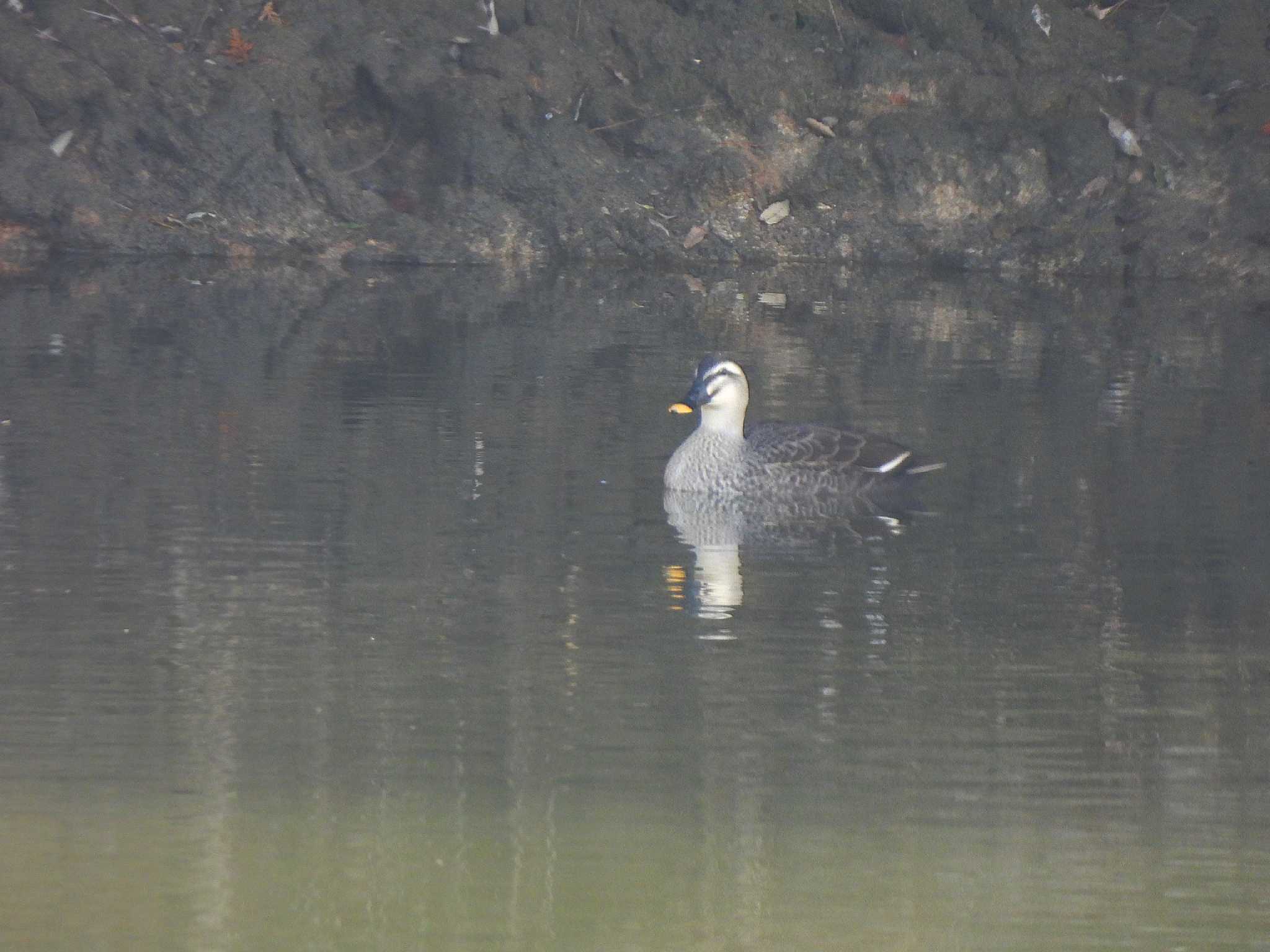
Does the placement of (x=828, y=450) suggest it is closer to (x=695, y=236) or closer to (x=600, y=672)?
(x=600, y=672)

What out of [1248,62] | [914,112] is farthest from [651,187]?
[1248,62]

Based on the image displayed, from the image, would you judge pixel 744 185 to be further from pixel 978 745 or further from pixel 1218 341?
pixel 978 745

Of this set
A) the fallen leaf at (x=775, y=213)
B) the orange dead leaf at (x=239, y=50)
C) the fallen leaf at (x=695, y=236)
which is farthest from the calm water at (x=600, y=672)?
the fallen leaf at (x=775, y=213)

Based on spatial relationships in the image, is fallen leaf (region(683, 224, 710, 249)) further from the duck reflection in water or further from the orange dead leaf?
the duck reflection in water

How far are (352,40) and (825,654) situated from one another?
59.3ft

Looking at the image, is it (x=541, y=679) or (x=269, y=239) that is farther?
(x=269, y=239)

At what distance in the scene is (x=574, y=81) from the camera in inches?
972

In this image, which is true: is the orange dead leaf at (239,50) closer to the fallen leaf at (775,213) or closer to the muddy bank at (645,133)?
the muddy bank at (645,133)

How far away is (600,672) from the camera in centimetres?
719

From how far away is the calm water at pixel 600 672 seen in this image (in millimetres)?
5254

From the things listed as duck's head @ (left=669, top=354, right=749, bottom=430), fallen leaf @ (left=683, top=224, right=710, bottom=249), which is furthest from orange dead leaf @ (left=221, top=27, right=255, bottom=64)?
duck's head @ (left=669, top=354, right=749, bottom=430)

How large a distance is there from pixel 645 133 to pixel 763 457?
14.3m

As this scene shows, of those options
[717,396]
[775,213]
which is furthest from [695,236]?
[717,396]

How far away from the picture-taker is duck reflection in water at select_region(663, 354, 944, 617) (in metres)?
10.3
